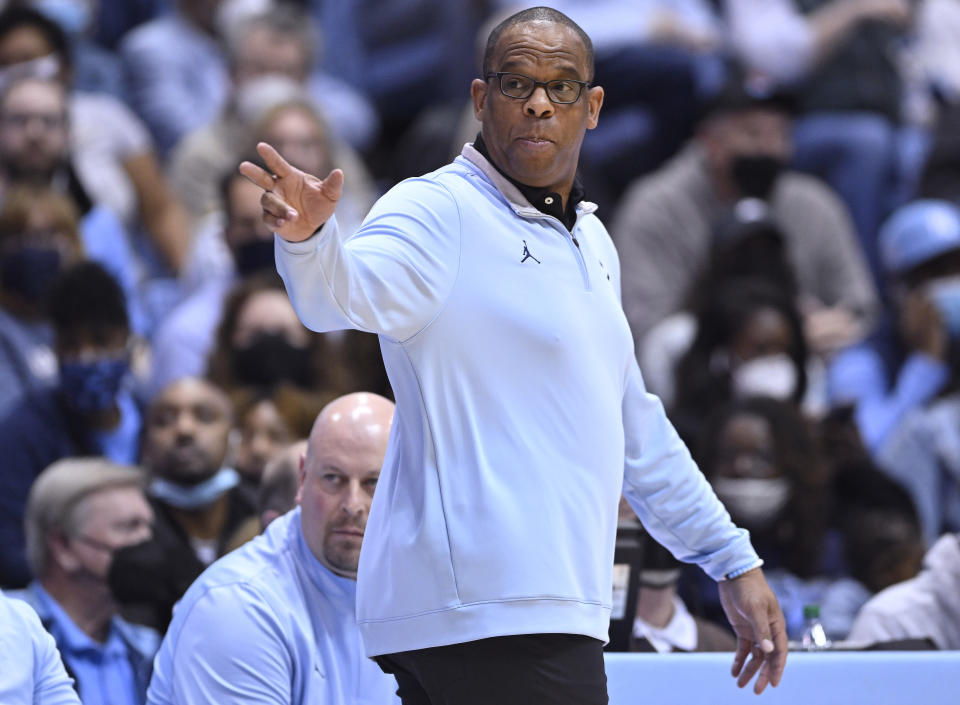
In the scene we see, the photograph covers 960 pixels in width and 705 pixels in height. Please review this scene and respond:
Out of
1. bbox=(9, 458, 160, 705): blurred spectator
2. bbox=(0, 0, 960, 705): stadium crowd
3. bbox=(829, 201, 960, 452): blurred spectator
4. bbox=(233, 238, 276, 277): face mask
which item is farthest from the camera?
bbox=(829, 201, 960, 452): blurred spectator

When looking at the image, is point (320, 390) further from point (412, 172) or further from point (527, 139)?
point (527, 139)

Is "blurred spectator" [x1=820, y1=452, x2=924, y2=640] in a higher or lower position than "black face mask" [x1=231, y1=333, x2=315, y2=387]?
lower

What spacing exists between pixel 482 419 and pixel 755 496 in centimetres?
366

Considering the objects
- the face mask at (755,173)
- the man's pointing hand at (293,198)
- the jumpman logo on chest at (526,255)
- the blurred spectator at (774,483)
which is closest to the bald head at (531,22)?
the jumpman logo on chest at (526,255)

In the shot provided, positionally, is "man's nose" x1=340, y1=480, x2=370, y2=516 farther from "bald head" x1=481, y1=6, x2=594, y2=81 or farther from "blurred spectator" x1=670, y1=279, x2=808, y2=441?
"blurred spectator" x1=670, y1=279, x2=808, y2=441

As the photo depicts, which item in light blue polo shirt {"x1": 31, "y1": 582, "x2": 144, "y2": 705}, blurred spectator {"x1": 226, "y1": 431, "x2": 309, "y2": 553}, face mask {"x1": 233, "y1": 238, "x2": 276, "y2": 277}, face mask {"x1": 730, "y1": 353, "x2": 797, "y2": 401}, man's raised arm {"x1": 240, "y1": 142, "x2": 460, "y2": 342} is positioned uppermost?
face mask {"x1": 233, "y1": 238, "x2": 276, "y2": 277}

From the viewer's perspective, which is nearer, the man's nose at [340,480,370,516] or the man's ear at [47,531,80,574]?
the man's nose at [340,480,370,516]

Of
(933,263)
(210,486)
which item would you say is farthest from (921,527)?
(210,486)

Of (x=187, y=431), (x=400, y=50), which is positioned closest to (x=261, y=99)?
(x=400, y=50)

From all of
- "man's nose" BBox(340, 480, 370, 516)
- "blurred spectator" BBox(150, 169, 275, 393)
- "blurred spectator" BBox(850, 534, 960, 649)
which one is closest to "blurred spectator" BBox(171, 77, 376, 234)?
"blurred spectator" BBox(150, 169, 275, 393)

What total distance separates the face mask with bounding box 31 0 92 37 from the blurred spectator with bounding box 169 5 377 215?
77 cm

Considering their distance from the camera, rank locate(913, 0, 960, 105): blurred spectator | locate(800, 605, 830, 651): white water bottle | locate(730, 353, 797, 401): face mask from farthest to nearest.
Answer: locate(913, 0, 960, 105): blurred spectator, locate(730, 353, 797, 401): face mask, locate(800, 605, 830, 651): white water bottle

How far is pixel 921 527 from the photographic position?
20.8 ft

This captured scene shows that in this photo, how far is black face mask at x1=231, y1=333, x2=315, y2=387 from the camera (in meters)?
6.34
